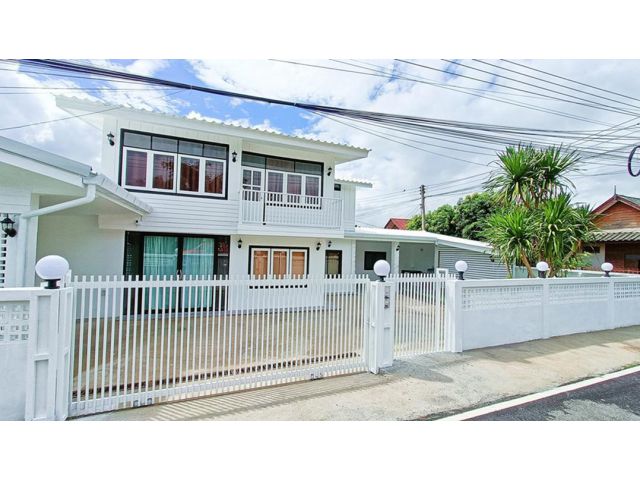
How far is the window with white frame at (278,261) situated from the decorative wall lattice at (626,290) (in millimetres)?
8861

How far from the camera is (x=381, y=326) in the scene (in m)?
5.04

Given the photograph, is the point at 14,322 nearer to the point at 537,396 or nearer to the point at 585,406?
the point at 537,396

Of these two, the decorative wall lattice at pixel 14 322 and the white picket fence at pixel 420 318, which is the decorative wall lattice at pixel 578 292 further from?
the decorative wall lattice at pixel 14 322

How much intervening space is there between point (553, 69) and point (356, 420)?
9197mm

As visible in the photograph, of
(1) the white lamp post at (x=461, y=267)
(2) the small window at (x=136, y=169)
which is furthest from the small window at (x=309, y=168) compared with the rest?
(1) the white lamp post at (x=461, y=267)

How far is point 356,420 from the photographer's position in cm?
357

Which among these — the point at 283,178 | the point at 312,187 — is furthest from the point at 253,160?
the point at 312,187

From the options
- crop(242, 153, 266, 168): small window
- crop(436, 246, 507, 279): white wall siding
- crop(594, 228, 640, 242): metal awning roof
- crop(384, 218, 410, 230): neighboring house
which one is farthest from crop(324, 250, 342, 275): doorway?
crop(384, 218, 410, 230): neighboring house

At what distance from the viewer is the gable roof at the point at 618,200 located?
17.1 m

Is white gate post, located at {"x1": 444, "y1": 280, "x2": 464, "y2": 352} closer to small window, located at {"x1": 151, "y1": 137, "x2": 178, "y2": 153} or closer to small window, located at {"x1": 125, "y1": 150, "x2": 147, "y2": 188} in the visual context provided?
small window, located at {"x1": 151, "y1": 137, "x2": 178, "y2": 153}

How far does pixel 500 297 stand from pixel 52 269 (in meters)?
7.39

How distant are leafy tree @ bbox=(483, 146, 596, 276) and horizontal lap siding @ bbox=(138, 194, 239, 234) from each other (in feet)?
25.8
